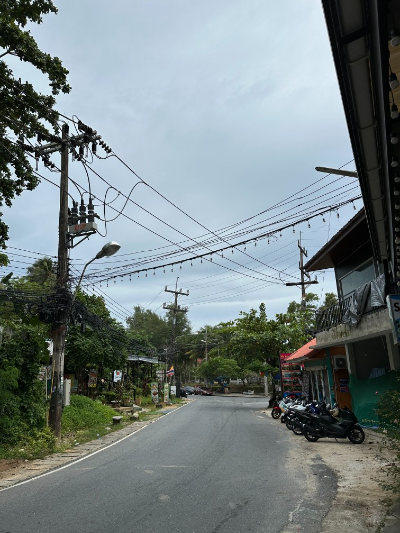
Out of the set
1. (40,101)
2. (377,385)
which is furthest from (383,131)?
(377,385)

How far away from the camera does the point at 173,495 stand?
6281 millimetres

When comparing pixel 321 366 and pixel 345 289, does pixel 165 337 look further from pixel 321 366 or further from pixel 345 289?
pixel 345 289

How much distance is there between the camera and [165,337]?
72.8 metres

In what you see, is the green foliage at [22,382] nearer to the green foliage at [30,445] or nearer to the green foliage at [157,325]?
the green foliage at [30,445]

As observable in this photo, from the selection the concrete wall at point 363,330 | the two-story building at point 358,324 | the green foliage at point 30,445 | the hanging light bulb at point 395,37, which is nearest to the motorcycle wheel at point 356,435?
the two-story building at point 358,324

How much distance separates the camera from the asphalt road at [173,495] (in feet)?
16.5

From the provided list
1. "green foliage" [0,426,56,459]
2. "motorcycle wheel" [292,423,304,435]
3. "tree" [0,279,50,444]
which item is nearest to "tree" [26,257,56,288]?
"tree" [0,279,50,444]

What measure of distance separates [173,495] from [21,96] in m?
9.85

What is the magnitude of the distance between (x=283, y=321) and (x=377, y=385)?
1680cm

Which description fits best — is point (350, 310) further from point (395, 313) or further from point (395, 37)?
point (395, 37)

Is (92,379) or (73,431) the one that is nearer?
(73,431)

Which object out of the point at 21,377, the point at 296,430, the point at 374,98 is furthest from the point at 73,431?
the point at 374,98

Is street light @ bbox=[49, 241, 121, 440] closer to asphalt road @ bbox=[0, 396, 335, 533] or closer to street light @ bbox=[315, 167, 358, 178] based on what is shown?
asphalt road @ bbox=[0, 396, 335, 533]

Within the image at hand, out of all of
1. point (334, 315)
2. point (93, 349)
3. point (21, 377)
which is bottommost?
point (21, 377)
